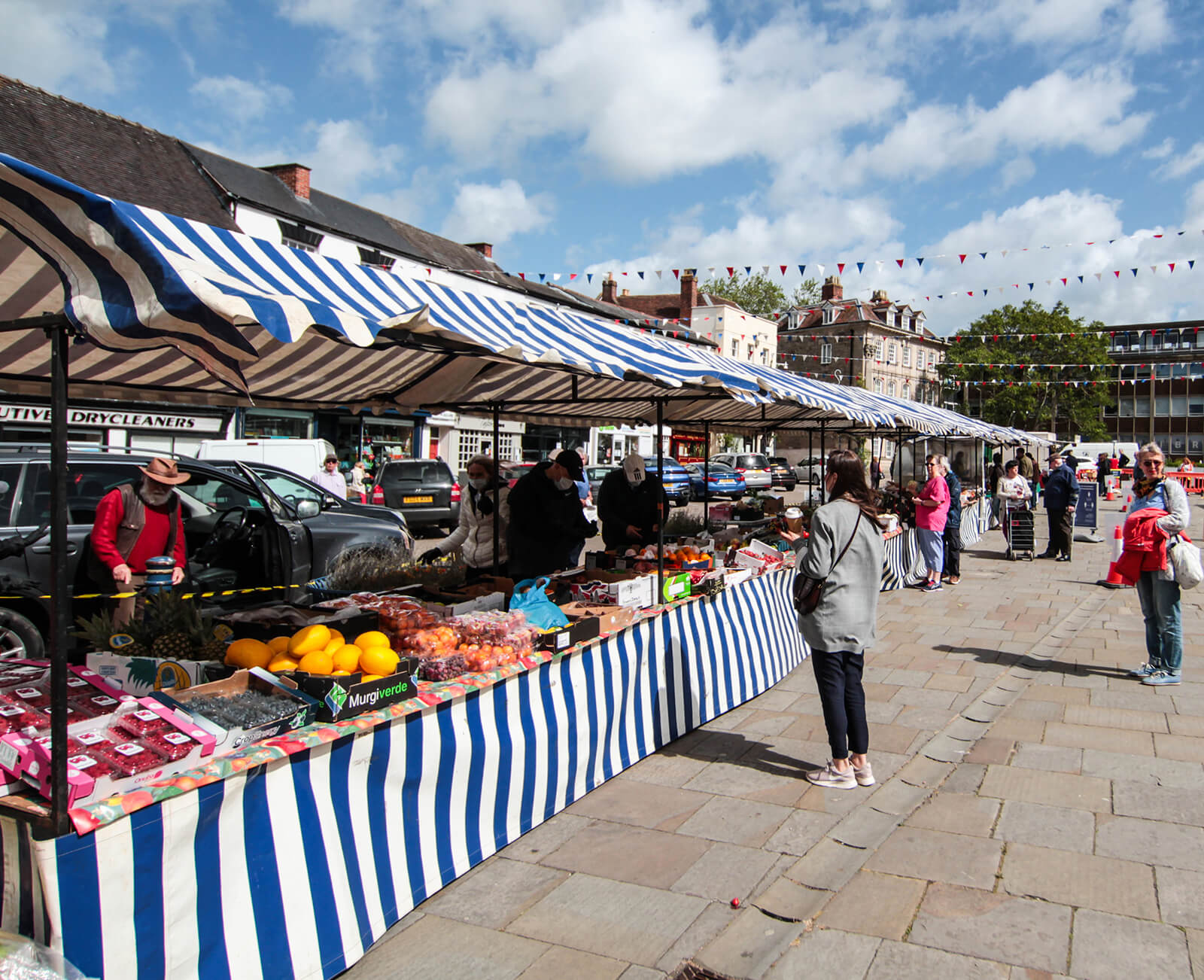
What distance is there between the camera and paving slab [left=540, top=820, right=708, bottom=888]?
357cm

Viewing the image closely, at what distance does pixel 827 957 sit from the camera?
9.85ft

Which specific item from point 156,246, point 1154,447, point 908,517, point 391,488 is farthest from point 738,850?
point 391,488

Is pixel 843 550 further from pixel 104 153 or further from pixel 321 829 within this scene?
pixel 104 153

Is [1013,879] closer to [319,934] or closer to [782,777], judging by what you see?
[782,777]

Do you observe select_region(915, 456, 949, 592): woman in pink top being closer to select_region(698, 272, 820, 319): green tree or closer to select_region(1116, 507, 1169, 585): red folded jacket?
select_region(1116, 507, 1169, 585): red folded jacket

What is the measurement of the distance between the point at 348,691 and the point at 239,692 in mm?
500

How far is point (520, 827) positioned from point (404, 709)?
105cm

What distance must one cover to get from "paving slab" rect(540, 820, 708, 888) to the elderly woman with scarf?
4187mm

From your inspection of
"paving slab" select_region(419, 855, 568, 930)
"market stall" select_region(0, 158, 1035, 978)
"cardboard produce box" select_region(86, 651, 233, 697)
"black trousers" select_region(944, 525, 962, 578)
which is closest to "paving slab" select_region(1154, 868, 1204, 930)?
"paving slab" select_region(419, 855, 568, 930)

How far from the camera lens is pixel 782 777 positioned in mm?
4648

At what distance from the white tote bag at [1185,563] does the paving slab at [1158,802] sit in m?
2.05

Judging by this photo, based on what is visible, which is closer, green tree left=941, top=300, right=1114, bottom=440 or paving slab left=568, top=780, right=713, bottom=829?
paving slab left=568, top=780, right=713, bottom=829

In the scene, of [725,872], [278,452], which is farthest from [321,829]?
[278,452]

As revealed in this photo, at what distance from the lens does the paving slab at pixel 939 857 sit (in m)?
3.55
